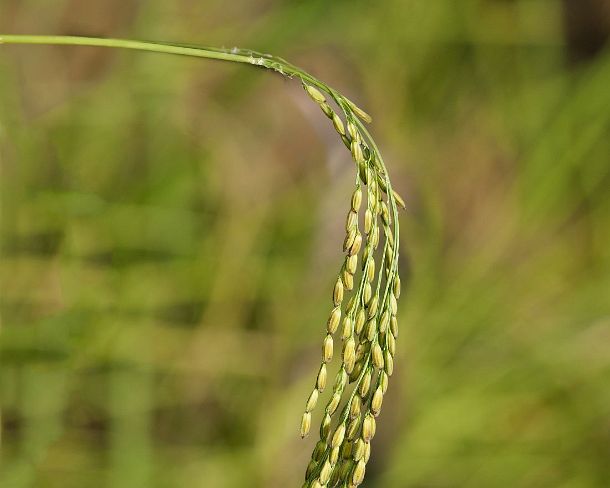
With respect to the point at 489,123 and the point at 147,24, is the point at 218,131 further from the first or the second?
the point at 489,123

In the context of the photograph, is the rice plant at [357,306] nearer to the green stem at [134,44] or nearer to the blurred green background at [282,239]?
the green stem at [134,44]

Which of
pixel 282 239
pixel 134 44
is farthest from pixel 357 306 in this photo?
pixel 282 239

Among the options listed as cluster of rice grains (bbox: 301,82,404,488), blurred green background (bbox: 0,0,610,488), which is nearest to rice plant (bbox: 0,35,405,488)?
cluster of rice grains (bbox: 301,82,404,488)

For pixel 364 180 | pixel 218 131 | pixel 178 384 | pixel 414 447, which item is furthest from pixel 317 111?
pixel 364 180

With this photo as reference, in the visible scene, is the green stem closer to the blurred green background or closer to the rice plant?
the rice plant

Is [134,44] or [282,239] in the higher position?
[134,44]

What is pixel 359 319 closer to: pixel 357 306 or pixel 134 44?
pixel 357 306
